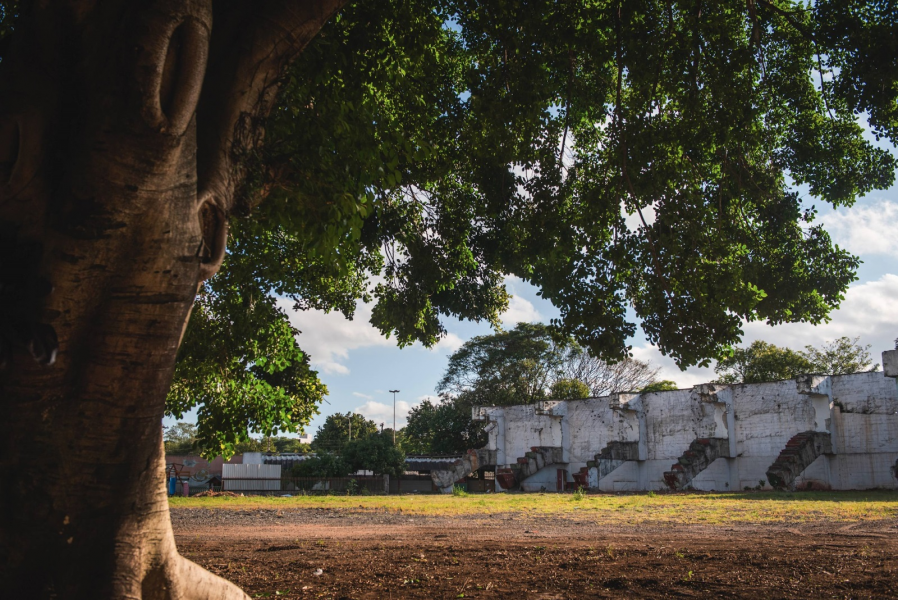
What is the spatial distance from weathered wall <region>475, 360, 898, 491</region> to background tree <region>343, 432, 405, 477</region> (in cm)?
532

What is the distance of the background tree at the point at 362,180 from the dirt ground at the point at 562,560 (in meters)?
1.56

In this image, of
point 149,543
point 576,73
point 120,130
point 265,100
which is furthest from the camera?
point 576,73

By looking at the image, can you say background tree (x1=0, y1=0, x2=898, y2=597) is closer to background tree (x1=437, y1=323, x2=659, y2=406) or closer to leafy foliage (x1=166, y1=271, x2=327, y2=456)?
leafy foliage (x1=166, y1=271, x2=327, y2=456)

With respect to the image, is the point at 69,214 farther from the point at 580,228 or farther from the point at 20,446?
the point at 580,228

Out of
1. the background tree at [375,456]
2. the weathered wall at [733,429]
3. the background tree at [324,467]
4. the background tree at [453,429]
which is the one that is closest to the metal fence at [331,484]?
the background tree at [324,467]

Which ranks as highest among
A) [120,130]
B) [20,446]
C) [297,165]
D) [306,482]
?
[297,165]

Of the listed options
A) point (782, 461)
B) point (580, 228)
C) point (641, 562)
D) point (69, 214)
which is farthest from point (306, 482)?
point (69, 214)

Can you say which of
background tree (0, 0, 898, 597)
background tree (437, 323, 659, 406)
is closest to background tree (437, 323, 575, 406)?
background tree (437, 323, 659, 406)

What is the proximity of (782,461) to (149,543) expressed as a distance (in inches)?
848

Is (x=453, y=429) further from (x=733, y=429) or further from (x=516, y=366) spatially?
(x=733, y=429)

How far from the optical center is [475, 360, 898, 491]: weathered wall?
2211cm

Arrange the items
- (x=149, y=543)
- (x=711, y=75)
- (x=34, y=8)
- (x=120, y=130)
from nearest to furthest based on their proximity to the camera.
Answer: (x=120, y=130)
(x=34, y=8)
(x=149, y=543)
(x=711, y=75)

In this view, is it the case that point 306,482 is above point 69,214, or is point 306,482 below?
below

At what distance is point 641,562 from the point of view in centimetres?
512
